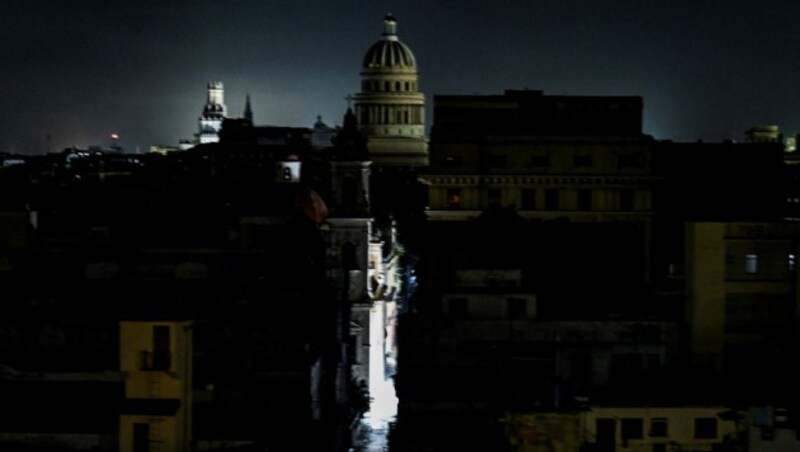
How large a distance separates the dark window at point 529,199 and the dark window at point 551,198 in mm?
450

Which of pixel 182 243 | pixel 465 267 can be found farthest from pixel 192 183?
pixel 465 267

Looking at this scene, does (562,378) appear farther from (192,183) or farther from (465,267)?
(192,183)

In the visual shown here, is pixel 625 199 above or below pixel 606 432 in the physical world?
above

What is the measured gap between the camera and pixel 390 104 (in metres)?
117

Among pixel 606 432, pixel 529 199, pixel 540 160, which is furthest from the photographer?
pixel 529 199

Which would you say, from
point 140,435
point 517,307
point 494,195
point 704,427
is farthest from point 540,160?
point 140,435

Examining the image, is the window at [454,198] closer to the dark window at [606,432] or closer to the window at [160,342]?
the dark window at [606,432]

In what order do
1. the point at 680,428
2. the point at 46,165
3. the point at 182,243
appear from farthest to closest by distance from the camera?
1. the point at 46,165
2. the point at 182,243
3. the point at 680,428

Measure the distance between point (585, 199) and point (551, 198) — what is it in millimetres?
1269

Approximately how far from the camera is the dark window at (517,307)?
3338 cm

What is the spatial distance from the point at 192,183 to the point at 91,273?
39.1 meters

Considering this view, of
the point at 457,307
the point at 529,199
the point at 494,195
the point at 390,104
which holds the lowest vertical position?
the point at 457,307

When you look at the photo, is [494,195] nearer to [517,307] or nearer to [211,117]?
[517,307]

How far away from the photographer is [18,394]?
2984 cm
